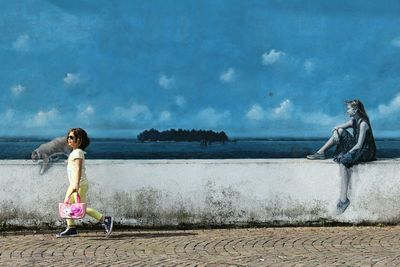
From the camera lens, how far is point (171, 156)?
35.2 ft

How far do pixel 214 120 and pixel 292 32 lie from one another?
1.54 metres

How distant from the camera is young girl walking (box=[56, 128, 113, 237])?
959 centimetres

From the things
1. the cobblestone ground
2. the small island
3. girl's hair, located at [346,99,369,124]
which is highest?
girl's hair, located at [346,99,369,124]

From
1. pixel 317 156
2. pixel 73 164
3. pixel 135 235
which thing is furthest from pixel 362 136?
pixel 73 164

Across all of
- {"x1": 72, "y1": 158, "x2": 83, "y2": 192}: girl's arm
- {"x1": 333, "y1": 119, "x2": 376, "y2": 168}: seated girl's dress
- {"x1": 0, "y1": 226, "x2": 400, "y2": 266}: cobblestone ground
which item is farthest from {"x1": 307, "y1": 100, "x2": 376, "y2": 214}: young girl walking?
{"x1": 72, "y1": 158, "x2": 83, "y2": 192}: girl's arm

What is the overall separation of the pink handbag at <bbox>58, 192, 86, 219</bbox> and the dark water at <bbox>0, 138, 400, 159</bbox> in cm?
124

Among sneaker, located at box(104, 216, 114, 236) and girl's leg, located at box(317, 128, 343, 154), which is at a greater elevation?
girl's leg, located at box(317, 128, 343, 154)

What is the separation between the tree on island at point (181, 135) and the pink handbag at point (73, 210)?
4.95ft

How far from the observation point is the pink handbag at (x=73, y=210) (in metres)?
9.49

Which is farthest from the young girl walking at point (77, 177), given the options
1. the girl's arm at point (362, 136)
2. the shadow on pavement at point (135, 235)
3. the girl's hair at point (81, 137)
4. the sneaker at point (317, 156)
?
the girl's arm at point (362, 136)

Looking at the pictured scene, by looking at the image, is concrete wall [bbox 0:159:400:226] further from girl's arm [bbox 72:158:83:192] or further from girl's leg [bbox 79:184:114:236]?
girl's arm [bbox 72:158:83:192]

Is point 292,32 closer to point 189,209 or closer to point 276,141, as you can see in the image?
point 276,141

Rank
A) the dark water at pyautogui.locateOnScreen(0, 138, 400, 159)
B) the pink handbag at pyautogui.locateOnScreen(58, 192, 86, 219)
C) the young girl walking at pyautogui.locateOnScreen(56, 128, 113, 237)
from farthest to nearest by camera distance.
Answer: the dark water at pyautogui.locateOnScreen(0, 138, 400, 159), the young girl walking at pyautogui.locateOnScreen(56, 128, 113, 237), the pink handbag at pyautogui.locateOnScreen(58, 192, 86, 219)

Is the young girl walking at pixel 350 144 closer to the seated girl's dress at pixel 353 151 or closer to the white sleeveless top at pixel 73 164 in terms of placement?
the seated girl's dress at pixel 353 151
